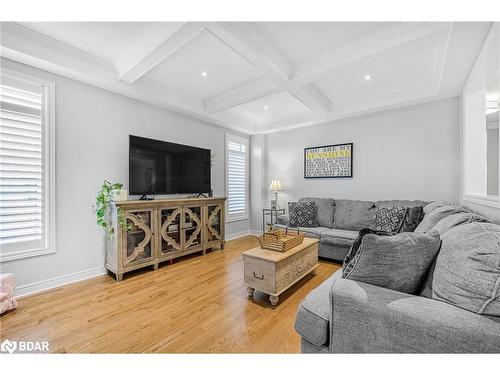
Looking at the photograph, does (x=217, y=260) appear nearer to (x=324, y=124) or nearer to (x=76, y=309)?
(x=76, y=309)

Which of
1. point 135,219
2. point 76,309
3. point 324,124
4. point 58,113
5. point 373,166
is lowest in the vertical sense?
point 76,309

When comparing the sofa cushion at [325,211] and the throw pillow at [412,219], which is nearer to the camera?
the throw pillow at [412,219]

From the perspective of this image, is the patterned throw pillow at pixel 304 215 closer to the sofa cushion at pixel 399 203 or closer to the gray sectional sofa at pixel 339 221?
the gray sectional sofa at pixel 339 221

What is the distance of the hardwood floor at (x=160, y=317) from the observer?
5.10 feet

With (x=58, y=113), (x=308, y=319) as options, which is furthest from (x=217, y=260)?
(x=58, y=113)

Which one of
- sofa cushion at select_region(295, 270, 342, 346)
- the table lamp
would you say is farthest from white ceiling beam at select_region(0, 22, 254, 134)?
sofa cushion at select_region(295, 270, 342, 346)

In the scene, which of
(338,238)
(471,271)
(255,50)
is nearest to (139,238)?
(255,50)

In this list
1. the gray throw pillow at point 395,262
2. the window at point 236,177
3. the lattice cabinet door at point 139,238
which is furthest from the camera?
the window at point 236,177

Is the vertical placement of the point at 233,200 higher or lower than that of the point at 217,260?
higher

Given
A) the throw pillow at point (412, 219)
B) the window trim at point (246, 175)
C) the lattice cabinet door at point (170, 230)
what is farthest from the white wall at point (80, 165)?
the throw pillow at point (412, 219)

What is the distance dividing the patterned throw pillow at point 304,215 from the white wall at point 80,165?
260 cm

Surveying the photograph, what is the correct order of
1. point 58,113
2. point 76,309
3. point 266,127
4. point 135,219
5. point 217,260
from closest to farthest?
point 76,309, point 58,113, point 135,219, point 217,260, point 266,127

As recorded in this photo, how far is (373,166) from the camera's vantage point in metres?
3.77
